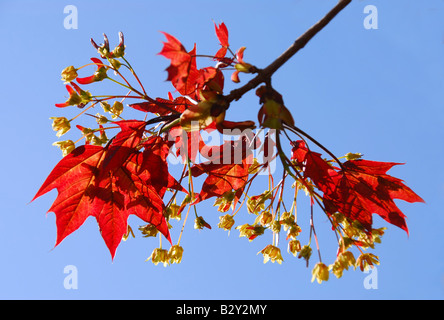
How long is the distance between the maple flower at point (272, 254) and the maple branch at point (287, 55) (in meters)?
0.43

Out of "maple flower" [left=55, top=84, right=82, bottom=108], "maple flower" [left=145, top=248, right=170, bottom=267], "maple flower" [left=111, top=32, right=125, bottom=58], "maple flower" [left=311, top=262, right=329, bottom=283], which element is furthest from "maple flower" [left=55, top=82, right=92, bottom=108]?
"maple flower" [left=311, top=262, right=329, bottom=283]

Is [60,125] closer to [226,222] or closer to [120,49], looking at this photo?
[120,49]

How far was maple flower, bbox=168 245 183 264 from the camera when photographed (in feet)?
2.93

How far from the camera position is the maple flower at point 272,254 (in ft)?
3.01

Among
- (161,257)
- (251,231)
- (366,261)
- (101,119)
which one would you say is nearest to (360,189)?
(366,261)

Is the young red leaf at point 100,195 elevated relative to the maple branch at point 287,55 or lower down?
lower down

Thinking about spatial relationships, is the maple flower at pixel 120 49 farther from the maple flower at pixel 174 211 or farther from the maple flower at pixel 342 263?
the maple flower at pixel 342 263

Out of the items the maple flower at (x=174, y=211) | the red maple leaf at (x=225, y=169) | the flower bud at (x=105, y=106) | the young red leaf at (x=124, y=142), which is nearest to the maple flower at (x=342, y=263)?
the red maple leaf at (x=225, y=169)

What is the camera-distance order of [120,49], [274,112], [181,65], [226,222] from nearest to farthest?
[274,112] → [181,65] → [120,49] → [226,222]

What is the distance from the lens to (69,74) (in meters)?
0.85

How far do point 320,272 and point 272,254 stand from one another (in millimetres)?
142

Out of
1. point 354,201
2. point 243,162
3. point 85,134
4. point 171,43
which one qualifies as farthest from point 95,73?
point 354,201

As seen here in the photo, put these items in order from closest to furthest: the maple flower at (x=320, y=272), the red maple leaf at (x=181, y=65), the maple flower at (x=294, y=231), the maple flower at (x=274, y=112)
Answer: the maple flower at (x=274, y=112), the red maple leaf at (x=181, y=65), the maple flower at (x=320, y=272), the maple flower at (x=294, y=231)

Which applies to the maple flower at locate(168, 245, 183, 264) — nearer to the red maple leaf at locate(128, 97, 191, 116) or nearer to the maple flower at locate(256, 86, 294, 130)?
the red maple leaf at locate(128, 97, 191, 116)
